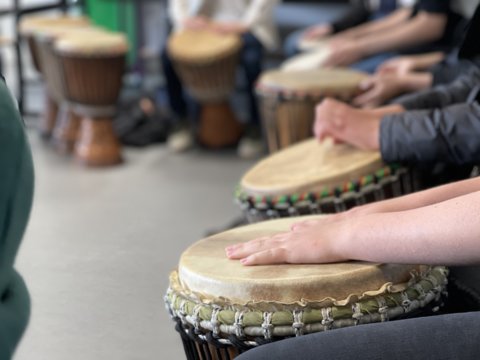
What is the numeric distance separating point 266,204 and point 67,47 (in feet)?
7.35

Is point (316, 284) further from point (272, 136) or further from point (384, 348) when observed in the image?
point (272, 136)

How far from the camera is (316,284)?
117 cm

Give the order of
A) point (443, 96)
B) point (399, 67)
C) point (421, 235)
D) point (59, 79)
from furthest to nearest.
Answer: point (59, 79), point (399, 67), point (443, 96), point (421, 235)

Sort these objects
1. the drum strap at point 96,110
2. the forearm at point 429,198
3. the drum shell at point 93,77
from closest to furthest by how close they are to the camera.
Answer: the forearm at point 429,198
the drum shell at point 93,77
the drum strap at point 96,110

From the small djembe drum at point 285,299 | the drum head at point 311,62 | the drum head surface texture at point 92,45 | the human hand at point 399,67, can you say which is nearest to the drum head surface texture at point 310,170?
the small djembe drum at point 285,299

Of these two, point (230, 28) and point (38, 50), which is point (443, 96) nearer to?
point (230, 28)

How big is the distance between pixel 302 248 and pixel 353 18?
2.91 meters

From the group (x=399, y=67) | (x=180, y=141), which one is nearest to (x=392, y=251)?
(x=399, y=67)

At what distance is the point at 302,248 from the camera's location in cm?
122

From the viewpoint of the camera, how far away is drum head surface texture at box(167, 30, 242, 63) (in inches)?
152

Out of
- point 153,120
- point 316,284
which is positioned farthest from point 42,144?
point 316,284

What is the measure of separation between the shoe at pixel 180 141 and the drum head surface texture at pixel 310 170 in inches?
85.4

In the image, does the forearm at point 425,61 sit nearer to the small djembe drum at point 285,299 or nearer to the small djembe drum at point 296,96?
the small djembe drum at point 296,96

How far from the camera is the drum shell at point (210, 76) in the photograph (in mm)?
3912
